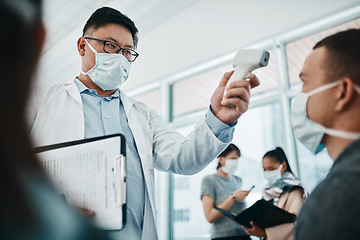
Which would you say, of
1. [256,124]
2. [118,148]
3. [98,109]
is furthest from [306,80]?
Answer: [256,124]

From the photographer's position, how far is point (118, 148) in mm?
750

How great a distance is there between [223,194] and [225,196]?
24mm

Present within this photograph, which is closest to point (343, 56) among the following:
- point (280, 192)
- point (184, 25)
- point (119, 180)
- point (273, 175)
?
point (119, 180)

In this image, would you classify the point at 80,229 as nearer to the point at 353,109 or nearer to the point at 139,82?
the point at 353,109

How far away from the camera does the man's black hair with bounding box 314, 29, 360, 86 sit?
0.87 metres

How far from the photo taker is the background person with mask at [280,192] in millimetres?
1702

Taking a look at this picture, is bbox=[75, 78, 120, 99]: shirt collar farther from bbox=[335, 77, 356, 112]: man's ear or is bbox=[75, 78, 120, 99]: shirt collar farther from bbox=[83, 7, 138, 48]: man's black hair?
bbox=[335, 77, 356, 112]: man's ear

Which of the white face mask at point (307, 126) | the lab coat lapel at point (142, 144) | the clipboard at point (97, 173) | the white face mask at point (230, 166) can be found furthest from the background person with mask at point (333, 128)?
the white face mask at point (230, 166)

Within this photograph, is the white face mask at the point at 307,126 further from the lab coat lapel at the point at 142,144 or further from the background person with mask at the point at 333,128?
the lab coat lapel at the point at 142,144

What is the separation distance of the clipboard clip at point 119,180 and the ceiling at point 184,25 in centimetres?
300

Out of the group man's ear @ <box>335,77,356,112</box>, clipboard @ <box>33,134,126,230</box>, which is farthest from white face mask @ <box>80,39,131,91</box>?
man's ear @ <box>335,77,356,112</box>

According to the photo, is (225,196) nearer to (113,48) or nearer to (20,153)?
(113,48)

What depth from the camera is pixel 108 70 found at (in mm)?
1335

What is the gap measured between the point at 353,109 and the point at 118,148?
64cm
